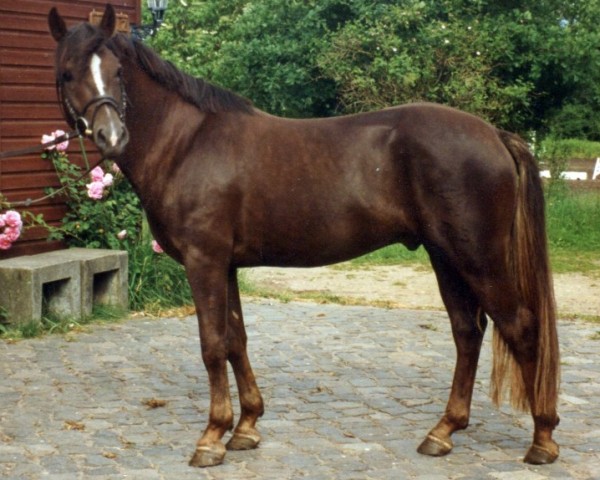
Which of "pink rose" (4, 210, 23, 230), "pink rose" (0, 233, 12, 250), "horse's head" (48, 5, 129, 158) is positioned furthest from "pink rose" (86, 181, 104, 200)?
"horse's head" (48, 5, 129, 158)

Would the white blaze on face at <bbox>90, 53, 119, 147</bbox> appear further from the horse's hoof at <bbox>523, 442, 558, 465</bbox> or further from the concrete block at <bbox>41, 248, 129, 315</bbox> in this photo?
the concrete block at <bbox>41, 248, 129, 315</bbox>

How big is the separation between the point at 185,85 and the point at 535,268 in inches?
75.5

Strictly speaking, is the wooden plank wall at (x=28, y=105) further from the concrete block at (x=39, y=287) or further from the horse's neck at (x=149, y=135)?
the horse's neck at (x=149, y=135)

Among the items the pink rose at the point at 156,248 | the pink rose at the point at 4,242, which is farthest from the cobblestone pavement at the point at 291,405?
the pink rose at the point at 4,242

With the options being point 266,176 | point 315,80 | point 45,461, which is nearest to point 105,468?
point 45,461

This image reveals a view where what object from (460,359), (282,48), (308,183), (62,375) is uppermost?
(282,48)

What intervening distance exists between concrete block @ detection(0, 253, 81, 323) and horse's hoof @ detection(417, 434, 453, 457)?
3.94 metres

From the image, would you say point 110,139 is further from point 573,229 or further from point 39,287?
point 573,229

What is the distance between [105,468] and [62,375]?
6.59ft

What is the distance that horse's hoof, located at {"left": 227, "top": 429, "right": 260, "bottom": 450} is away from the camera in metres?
5.42

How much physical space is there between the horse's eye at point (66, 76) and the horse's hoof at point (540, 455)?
109 inches

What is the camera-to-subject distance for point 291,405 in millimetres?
6246

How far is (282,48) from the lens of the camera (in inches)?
695

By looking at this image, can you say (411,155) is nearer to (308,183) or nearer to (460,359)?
(308,183)
